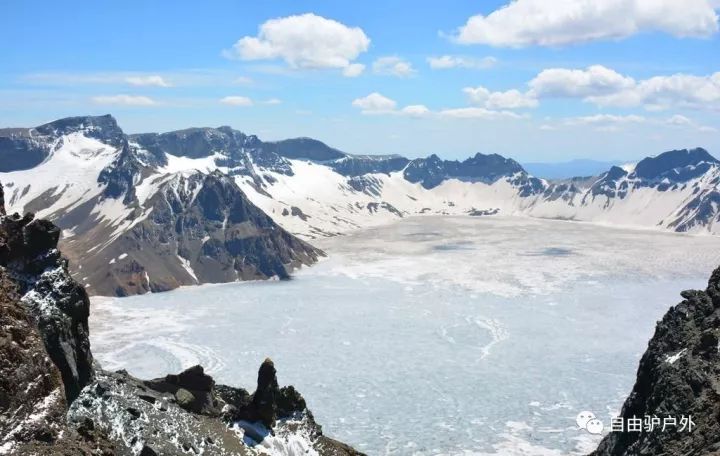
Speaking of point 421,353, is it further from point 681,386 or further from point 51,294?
point 51,294

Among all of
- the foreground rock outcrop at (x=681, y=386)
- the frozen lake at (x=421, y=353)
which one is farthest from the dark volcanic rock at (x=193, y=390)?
the foreground rock outcrop at (x=681, y=386)

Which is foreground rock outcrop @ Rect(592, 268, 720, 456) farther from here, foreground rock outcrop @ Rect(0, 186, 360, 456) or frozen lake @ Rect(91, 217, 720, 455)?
frozen lake @ Rect(91, 217, 720, 455)

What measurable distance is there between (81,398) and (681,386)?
40.5 m

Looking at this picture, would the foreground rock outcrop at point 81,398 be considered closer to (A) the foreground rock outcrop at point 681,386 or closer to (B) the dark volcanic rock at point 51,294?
(B) the dark volcanic rock at point 51,294

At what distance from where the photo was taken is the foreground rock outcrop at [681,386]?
1601 inches

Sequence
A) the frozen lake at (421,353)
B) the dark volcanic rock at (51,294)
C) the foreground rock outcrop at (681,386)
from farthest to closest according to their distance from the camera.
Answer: the frozen lake at (421,353) < the dark volcanic rock at (51,294) < the foreground rock outcrop at (681,386)

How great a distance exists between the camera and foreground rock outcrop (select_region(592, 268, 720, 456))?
40.7 metres

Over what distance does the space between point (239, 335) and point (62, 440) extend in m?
126

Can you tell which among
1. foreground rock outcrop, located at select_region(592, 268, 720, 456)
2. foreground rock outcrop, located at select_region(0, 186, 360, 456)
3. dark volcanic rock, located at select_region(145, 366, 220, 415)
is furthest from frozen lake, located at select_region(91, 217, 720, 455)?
foreground rock outcrop, located at select_region(592, 268, 720, 456)

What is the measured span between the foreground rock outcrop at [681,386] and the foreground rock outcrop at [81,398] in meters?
25.4

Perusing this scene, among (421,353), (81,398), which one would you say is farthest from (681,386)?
(421,353)

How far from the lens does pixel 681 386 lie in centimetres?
4434

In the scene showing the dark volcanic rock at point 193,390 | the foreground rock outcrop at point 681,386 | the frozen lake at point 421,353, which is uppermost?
the foreground rock outcrop at point 681,386

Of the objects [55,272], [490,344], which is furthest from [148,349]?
[55,272]
